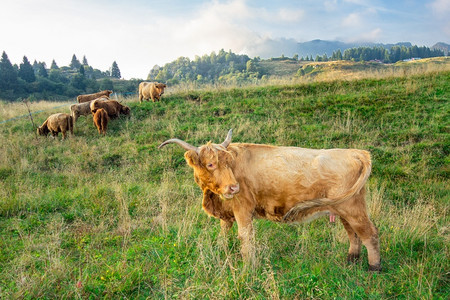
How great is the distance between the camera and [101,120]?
1322 centimetres

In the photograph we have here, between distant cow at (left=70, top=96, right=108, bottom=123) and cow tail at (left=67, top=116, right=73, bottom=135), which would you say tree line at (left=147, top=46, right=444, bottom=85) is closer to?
distant cow at (left=70, top=96, right=108, bottom=123)

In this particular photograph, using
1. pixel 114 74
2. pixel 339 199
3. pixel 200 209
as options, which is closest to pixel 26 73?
pixel 114 74

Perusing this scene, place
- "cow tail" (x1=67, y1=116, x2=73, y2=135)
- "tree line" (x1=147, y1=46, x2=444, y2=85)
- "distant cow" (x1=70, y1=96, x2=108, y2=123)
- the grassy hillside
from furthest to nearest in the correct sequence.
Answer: "tree line" (x1=147, y1=46, x2=444, y2=85) < "distant cow" (x1=70, y1=96, x2=108, y2=123) < "cow tail" (x1=67, y1=116, x2=73, y2=135) < the grassy hillside

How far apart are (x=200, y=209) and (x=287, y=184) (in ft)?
8.51

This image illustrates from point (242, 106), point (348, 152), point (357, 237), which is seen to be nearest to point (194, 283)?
point (357, 237)

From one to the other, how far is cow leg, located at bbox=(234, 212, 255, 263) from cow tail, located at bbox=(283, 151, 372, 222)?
1.71 feet

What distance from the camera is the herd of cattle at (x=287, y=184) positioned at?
11.6 ft

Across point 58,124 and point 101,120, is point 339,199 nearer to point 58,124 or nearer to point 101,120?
point 101,120

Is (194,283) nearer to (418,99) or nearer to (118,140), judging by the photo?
(118,140)

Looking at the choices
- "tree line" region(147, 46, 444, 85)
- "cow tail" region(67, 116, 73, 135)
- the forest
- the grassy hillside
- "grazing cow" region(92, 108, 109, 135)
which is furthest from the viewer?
"tree line" region(147, 46, 444, 85)

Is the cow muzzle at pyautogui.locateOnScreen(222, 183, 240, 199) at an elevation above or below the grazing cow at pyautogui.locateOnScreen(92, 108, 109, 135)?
below

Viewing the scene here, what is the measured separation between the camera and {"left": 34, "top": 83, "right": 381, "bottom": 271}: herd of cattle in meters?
3.55

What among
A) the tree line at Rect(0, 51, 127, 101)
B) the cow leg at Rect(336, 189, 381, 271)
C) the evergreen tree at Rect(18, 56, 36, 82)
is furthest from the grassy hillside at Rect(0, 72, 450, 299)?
the evergreen tree at Rect(18, 56, 36, 82)

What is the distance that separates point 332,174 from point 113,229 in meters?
3.91
